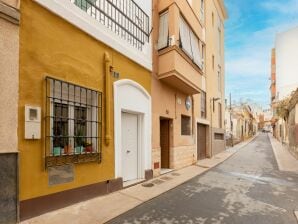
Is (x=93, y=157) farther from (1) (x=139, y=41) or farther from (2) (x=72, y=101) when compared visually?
(1) (x=139, y=41)

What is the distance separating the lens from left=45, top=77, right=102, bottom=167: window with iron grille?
4.94 m

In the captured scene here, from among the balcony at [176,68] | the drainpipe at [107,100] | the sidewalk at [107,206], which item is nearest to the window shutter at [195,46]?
the balcony at [176,68]

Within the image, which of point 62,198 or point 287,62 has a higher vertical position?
point 287,62

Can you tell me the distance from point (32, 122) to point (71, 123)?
122 centimetres

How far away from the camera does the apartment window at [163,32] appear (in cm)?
935

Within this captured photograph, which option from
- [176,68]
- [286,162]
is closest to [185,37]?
[176,68]

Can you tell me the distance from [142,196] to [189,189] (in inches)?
70.9

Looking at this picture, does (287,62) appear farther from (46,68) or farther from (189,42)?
(46,68)

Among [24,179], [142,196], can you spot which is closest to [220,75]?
[142,196]

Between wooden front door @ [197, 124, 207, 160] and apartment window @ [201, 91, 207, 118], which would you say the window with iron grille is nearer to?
wooden front door @ [197, 124, 207, 160]

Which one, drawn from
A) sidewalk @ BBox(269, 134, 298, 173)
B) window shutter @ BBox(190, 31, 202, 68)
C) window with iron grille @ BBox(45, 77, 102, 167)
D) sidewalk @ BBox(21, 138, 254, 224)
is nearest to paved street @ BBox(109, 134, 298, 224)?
sidewalk @ BBox(21, 138, 254, 224)

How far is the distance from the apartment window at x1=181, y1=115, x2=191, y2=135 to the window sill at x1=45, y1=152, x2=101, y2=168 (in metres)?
6.83

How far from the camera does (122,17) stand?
762cm

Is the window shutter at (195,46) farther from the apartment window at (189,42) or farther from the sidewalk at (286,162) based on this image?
the sidewalk at (286,162)
